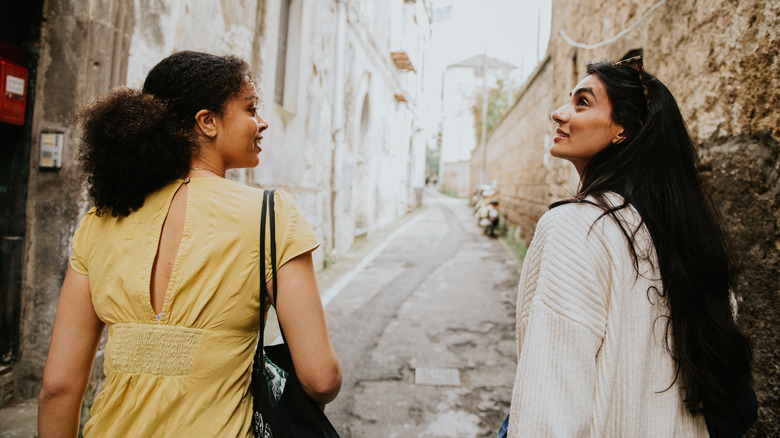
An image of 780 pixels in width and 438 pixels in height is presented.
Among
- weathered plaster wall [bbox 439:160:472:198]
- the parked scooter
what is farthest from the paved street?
weathered plaster wall [bbox 439:160:472:198]

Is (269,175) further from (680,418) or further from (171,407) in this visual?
(680,418)

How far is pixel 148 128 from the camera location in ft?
3.52

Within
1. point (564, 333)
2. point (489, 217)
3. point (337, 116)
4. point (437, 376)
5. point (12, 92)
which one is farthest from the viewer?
point (489, 217)

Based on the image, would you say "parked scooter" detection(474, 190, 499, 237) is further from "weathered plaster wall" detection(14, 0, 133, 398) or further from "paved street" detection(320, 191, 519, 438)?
"weathered plaster wall" detection(14, 0, 133, 398)

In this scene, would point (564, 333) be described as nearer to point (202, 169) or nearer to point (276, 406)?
point (276, 406)

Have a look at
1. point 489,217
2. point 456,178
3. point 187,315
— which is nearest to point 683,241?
point 187,315

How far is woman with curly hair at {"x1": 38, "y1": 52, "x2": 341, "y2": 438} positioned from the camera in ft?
3.37

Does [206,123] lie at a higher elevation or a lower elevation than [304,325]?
higher

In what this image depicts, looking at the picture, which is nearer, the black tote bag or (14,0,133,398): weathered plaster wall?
the black tote bag

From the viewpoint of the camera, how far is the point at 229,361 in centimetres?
106

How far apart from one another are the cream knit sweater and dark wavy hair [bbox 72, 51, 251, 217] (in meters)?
0.91

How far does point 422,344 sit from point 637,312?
336cm

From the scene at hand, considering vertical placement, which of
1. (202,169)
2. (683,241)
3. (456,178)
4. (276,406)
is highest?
(456,178)

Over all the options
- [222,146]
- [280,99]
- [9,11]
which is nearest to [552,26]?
[280,99]
